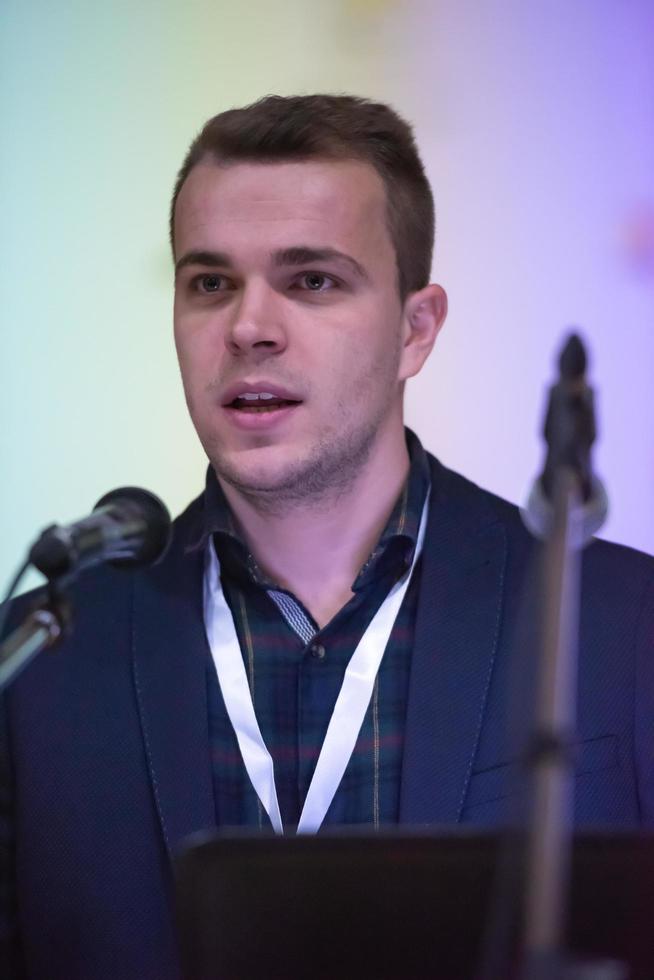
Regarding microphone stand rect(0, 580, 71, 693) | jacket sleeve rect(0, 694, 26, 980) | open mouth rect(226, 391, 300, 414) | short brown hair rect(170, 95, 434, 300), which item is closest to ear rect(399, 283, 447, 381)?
short brown hair rect(170, 95, 434, 300)

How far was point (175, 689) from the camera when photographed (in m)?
1.79

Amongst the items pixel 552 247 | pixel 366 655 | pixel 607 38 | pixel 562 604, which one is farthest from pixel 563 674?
pixel 607 38

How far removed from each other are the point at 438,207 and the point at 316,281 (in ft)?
1.60

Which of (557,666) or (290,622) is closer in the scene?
(557,666)

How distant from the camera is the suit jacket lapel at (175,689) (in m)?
1.72

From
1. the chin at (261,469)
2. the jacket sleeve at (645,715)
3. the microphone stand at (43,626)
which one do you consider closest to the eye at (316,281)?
the chin at (261,469)

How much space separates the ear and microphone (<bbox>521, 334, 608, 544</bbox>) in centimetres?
110

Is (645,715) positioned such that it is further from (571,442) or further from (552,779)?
(552,779)

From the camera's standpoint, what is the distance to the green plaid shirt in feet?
5.75

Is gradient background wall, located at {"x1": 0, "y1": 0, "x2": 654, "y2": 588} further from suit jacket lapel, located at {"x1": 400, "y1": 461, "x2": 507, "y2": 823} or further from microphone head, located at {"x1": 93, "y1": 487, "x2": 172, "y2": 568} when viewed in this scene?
microphone head, located at {"x1": 93, "y1": 487, "x2": 172, "y2": 568}

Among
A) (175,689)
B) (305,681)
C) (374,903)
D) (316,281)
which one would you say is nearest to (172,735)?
(175,689)

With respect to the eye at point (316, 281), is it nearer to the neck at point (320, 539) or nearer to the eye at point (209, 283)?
the eye at point (209, 283)

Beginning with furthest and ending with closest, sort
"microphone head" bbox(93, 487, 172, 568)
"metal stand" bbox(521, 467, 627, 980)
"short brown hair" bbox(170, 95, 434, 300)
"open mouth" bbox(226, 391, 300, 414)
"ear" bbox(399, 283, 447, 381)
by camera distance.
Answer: "ear" bbox(399, 283, 447, 381)
"short brown hair" bbox(170, 95, 434, 300)
"open mouth" bbox(226, 391, 300, 414)
"microphone head" bbox(93, 487, 172, 568)
"metal stand" bbox(521, 467, 627, 980)

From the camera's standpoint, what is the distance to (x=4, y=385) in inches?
91.3
